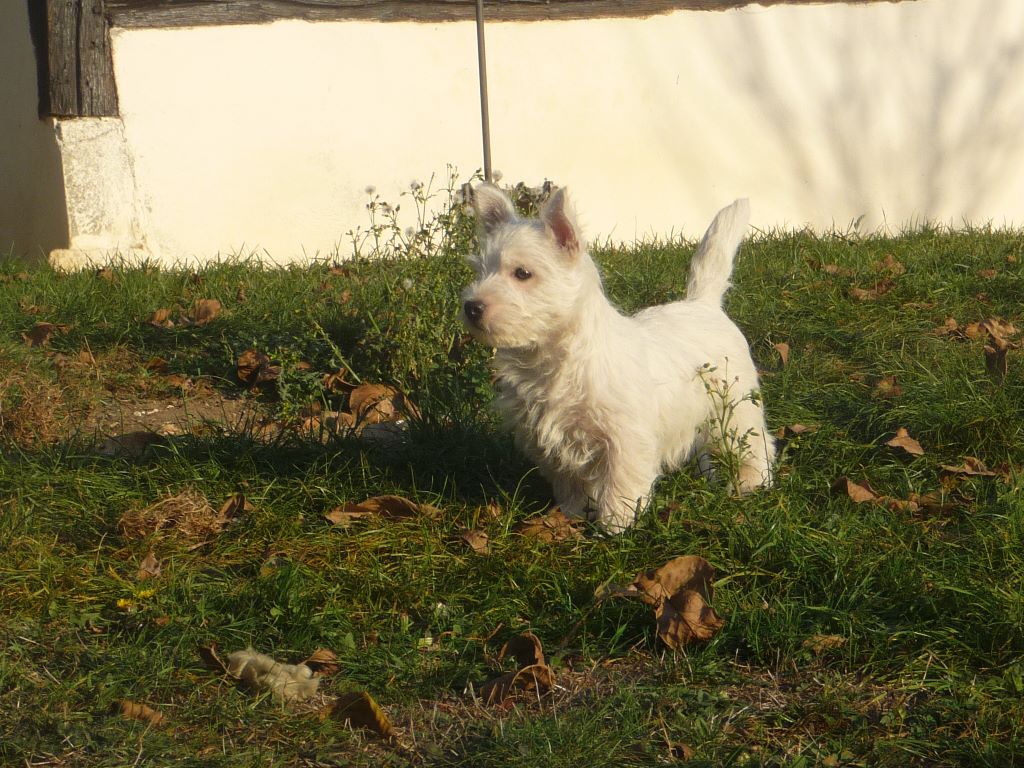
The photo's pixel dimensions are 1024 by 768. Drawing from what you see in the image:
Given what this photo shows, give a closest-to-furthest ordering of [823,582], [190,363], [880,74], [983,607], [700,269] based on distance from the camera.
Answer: [983,607] < [823,582] < [700,269] < [190,363] < [880,74]

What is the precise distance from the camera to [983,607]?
105 inches

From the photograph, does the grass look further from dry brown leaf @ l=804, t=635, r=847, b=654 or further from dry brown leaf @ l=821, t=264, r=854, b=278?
dry brown leaf @ l=821, t=264, r=854, b=278

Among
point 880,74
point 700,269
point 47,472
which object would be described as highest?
point 880,74

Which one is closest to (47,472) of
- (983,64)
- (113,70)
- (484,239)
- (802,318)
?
(484,239)

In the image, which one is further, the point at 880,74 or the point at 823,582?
the point at 880,74

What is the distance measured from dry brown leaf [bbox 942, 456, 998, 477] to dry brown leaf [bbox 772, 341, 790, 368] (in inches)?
49.8

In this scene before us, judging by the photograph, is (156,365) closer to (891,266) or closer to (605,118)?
(891,266)

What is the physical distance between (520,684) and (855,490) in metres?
1.42

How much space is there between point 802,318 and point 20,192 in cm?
542

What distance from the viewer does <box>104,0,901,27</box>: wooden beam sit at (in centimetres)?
702

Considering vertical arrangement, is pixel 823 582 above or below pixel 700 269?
below

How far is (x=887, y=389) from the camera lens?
4.40 metres

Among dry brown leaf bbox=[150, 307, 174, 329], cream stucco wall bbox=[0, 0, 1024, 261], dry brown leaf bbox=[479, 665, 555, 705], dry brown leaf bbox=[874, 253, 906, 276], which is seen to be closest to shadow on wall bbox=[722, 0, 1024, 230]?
cream stucco wall bbox=[0, 0, 1024, 261]

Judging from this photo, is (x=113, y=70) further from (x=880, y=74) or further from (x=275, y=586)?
(x=880, y=74)
